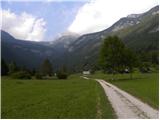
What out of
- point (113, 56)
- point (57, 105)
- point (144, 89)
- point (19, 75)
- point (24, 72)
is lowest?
point (57, 105)

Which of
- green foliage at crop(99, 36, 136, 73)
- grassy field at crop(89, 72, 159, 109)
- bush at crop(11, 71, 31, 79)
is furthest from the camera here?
bush at crop(11, 71, 31, 79)

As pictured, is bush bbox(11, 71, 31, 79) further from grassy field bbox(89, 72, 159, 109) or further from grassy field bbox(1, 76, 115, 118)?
grassy field bbox(1, 76, 115, 118)

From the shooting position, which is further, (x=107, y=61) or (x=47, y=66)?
(x=47, y=66)

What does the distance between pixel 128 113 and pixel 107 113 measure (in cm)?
150

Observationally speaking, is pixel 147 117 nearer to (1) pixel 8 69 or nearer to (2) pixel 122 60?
(2) pixel 122 60

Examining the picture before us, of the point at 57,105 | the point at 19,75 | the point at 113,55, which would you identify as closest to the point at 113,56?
the point at 113,55

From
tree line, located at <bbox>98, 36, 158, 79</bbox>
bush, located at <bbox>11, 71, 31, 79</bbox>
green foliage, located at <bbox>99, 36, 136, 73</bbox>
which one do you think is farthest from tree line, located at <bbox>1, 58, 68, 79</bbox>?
green foliage, located at <bbox>99, 36, 136, 73</bbox>

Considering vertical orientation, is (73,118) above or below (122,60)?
below

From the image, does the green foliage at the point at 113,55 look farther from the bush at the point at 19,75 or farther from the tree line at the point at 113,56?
the bush at the point at 19,75

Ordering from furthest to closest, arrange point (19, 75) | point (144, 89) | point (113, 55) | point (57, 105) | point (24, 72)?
point (24, 72)
point (19, 75)
point (113, 55)
point (144, 89)
point (57, 105)

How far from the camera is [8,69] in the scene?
531 ft

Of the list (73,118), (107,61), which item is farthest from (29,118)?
(107,61)

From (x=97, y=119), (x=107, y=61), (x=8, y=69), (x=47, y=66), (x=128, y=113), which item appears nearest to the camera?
(x=97, y=119)

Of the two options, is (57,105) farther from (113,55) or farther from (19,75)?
(19,75)
